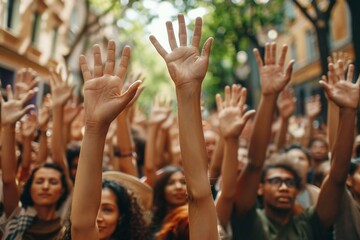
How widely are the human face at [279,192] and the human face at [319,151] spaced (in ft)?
7.16

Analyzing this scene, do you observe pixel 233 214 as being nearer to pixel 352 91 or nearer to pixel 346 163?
pixel 346 163

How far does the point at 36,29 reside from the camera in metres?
14.8

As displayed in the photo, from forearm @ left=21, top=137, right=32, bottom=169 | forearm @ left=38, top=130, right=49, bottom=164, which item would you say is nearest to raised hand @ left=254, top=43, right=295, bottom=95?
forearm @ left=38, top=130, right=49, bottom=164

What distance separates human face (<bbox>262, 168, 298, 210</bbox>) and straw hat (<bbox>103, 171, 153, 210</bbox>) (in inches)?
41.0

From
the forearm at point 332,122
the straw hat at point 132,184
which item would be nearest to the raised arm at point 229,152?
the straw hat at point 132,184

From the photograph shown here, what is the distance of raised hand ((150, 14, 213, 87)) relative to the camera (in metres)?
1.83

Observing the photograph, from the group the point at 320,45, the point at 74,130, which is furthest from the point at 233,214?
the point at 320,45

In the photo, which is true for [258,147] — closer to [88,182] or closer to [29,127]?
[88,182]

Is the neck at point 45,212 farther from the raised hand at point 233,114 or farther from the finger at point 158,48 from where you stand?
the finger at point 158,48

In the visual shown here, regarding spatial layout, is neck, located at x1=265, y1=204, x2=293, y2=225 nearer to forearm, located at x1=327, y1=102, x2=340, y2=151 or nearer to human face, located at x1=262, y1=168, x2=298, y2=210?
human face, located at x1=262, y1=168, x2=298, y2=210

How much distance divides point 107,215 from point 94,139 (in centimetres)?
99

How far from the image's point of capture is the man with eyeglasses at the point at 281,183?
2.62 metres

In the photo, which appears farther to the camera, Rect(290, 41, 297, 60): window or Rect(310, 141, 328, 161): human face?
Rect(290, 41, 297, 60): window

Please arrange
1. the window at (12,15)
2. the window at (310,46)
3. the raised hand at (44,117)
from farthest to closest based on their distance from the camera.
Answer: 1. the window at (310,46)
2. the window at (12,15)
3. the raised hand at (44,117)
